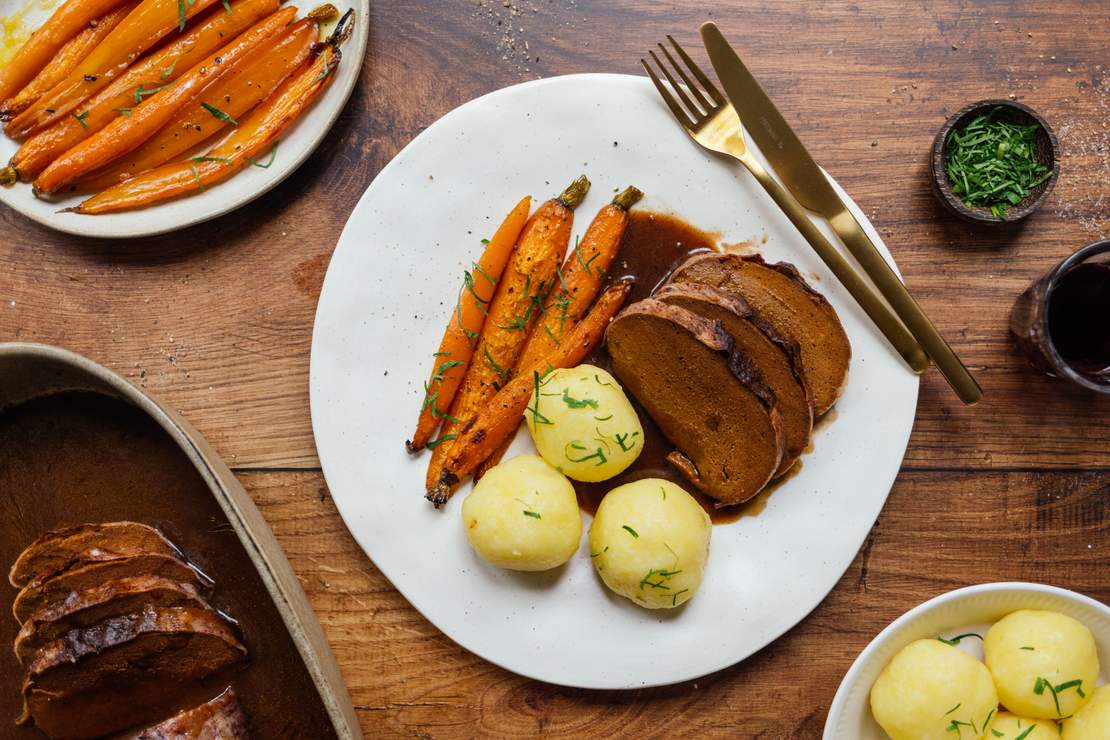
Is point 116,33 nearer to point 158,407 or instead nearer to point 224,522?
point 158,407

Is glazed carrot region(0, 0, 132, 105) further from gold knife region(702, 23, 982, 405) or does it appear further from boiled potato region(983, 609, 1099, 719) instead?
boiled potato region(983, 609, 1099, 719)

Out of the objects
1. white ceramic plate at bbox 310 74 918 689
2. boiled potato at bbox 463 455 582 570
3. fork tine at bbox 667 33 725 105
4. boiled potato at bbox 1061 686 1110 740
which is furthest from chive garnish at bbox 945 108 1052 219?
boiled potato at bbox 463 455 582 570

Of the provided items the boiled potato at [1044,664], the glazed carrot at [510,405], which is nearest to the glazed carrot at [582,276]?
the glazed carrot at [510,405]

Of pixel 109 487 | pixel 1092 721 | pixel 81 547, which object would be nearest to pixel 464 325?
pixel 109 487

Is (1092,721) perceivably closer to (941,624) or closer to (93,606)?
(941,624)

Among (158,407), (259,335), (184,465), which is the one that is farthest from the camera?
(259,335)

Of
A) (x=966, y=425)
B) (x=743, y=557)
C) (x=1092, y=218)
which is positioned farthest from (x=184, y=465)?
(x=1092, y=218)

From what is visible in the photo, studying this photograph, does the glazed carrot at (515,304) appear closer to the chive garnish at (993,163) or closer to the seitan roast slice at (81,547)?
the seitan roast slice at (81,547)
